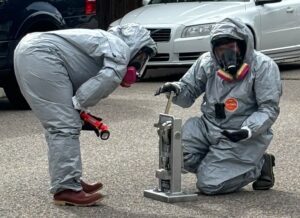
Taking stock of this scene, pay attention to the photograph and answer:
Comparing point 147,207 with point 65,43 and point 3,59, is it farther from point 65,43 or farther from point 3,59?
point 3,59

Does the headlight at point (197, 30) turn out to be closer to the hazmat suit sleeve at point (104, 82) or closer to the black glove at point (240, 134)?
the black glove at point (240, 134)

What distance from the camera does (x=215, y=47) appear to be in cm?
669

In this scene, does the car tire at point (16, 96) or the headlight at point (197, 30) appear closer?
the car tire at point (16, 96)

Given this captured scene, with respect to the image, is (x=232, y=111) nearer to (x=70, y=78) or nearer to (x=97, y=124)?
(x=97, y=124)

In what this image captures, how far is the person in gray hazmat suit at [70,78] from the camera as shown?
239 inches

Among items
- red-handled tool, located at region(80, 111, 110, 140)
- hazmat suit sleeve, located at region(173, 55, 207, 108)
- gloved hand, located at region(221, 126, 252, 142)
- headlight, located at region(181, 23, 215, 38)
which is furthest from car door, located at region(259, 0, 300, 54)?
red-handled tool, located at region(80, 111, 110, 140)

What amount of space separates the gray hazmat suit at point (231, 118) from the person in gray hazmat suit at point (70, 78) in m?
0.74

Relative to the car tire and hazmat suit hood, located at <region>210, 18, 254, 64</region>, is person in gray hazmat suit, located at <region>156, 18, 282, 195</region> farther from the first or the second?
the car tire

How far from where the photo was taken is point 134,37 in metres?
6.26

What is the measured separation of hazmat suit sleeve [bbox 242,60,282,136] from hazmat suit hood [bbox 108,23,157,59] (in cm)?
86

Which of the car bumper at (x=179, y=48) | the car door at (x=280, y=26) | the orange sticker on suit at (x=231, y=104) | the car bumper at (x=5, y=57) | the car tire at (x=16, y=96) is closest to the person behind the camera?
the orange sticker on suit at (x=231, y=104)

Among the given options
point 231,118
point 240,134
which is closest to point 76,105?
point 240,134

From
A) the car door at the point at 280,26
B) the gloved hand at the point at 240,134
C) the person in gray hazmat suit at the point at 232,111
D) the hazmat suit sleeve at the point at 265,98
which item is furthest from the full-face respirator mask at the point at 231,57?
the car door at the point at 280,26

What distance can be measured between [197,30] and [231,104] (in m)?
6.53
